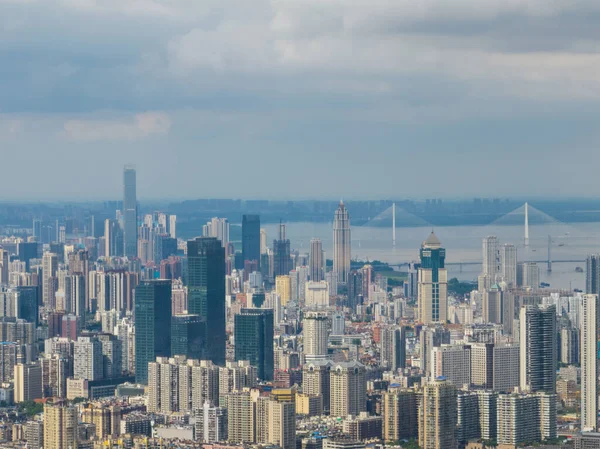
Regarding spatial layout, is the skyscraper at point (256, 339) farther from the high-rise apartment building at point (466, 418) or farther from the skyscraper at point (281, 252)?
the skyscraper at point (281, 252)

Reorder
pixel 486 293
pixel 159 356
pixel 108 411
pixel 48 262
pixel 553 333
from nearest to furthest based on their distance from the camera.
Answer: pixel 108 411
pixel 553 333
pixel 159 356
pixel 486 293
pixel 48 262

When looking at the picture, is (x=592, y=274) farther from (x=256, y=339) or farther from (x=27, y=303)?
(x=27, y=303)

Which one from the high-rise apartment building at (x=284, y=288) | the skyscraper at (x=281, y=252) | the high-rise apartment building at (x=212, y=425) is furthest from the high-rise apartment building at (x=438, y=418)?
the skyscraper at (x=281, y=252)

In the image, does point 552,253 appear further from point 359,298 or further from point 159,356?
point 159,356

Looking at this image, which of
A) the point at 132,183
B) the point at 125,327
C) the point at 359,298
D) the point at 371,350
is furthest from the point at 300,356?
the point at 132,183

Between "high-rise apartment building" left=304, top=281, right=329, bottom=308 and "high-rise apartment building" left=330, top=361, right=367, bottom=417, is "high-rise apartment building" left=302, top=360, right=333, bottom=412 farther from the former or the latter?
"high-rise apartment building" left=304, top=281, right=329, bottom=308

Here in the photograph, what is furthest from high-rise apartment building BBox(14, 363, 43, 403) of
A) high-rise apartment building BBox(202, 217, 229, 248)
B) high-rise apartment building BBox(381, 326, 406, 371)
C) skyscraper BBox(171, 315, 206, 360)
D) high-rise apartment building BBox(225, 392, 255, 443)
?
high-rise apartment building BBox(202, 217, 229, 248)
